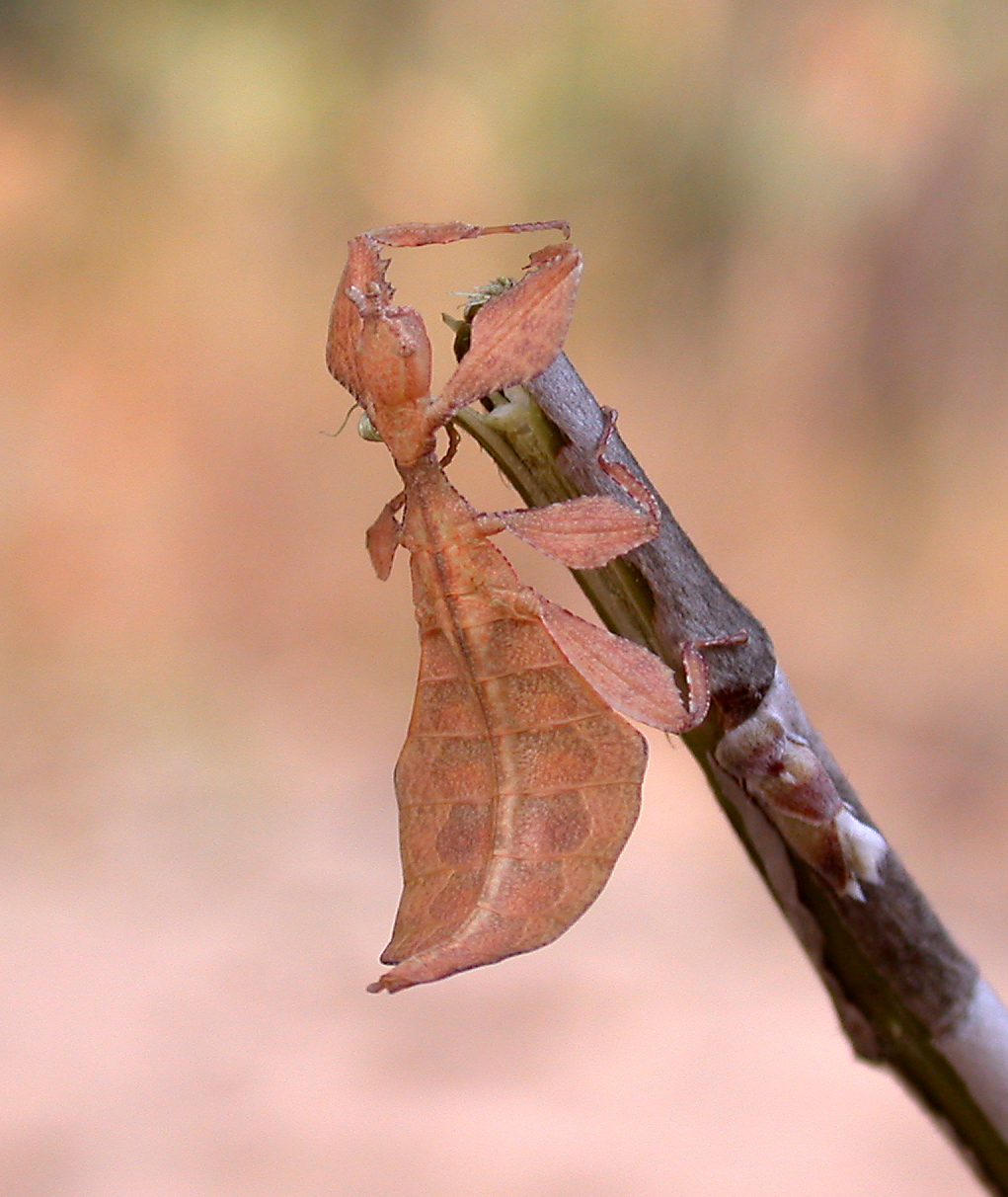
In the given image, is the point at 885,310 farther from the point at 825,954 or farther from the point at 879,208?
the point at 825,954

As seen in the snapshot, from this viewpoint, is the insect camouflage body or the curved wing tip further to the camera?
the insect camouflage body

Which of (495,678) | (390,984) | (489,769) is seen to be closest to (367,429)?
(495,678)

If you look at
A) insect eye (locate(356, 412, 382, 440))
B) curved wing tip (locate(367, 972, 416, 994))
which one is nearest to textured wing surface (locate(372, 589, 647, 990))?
→ curved wing tip (locate(367, 972, 416, 994))

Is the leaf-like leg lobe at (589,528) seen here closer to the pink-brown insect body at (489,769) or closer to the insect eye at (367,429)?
the pink-brown insect body at (489,769)

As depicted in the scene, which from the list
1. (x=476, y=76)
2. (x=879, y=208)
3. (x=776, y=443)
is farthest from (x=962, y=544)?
(x=476, y=76)

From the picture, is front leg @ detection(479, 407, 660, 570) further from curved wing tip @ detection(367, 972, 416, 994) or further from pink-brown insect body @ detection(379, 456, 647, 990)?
curved wing tip @ detection(367, 972, 416, 994)

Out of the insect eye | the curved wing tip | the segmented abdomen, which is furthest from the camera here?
the insect eye

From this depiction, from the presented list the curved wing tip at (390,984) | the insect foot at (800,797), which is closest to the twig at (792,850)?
the insect foot at (800,797)
